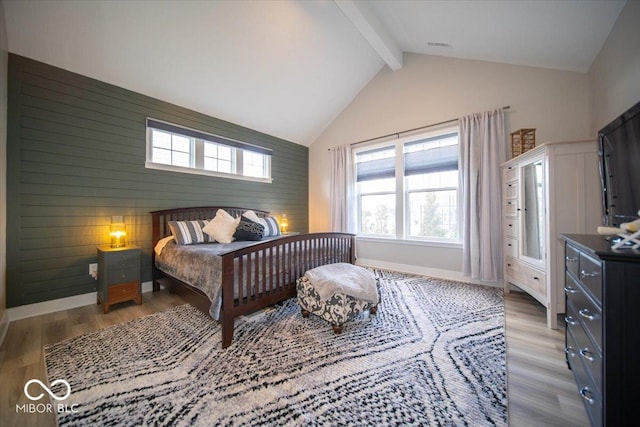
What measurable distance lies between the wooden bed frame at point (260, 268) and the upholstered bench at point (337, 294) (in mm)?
222

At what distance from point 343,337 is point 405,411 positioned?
77 cm

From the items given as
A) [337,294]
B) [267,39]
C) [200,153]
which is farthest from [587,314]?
[200,153]

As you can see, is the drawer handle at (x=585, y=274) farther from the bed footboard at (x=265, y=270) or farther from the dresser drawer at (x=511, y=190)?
the bed footboard at (x=265, y=270)

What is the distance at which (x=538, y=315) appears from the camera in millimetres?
2363

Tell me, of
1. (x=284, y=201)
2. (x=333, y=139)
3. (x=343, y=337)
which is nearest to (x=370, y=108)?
(x=333, y=139)

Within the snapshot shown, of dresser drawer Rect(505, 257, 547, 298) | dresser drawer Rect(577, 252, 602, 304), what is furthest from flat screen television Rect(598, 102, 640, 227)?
dresser drawer Rect(505, 257, 547, 298)

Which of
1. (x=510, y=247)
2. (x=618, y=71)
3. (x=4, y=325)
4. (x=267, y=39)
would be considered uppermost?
(x=267, y=39)

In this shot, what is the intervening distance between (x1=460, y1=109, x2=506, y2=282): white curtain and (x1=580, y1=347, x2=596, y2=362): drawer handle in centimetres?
211

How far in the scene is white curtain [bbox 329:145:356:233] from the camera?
4586 mm

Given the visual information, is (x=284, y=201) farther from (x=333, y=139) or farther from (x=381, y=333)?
(x=381, y=333)

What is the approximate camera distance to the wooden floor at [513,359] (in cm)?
125

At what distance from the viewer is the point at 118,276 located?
258 centimetres

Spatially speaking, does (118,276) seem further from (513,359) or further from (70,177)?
(513,359)

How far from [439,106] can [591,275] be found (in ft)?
10.7
